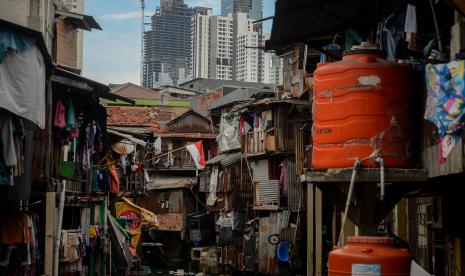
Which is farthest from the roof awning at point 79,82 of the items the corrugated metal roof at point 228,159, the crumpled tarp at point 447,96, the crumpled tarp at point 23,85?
the corrugated metal roof at point 228,159

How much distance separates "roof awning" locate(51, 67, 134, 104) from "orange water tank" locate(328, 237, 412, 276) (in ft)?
30.6

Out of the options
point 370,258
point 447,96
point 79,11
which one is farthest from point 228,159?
point 447,96

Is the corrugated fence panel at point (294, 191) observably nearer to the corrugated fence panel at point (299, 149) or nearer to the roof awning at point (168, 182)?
the corrugated fence panel at point (299, 149)

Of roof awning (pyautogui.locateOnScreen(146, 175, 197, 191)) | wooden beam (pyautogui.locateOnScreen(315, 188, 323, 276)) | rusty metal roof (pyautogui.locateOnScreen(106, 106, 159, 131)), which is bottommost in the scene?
wooden beam (pyautogui.locateOnScreen(315, 188, 323, 276))

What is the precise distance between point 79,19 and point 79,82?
21.6ft

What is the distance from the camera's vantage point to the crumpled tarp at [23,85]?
A: 38.0ft

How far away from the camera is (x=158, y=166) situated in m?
53.2

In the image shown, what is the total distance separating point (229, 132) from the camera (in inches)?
1699

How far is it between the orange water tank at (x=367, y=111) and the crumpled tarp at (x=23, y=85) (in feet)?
17.5

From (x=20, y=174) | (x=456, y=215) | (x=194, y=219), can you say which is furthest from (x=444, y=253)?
(x=194, y=219)

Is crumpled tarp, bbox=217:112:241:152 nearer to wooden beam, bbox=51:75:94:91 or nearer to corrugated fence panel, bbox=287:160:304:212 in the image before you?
corrugated fence panel, bbox=287:160:304:212

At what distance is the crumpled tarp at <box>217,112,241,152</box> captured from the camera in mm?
42031

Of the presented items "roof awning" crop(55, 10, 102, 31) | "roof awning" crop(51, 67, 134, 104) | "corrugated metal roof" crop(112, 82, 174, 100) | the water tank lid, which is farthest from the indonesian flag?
the water tank lid

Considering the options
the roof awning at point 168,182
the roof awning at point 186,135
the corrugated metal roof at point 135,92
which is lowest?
the roof awning at point 168,182
